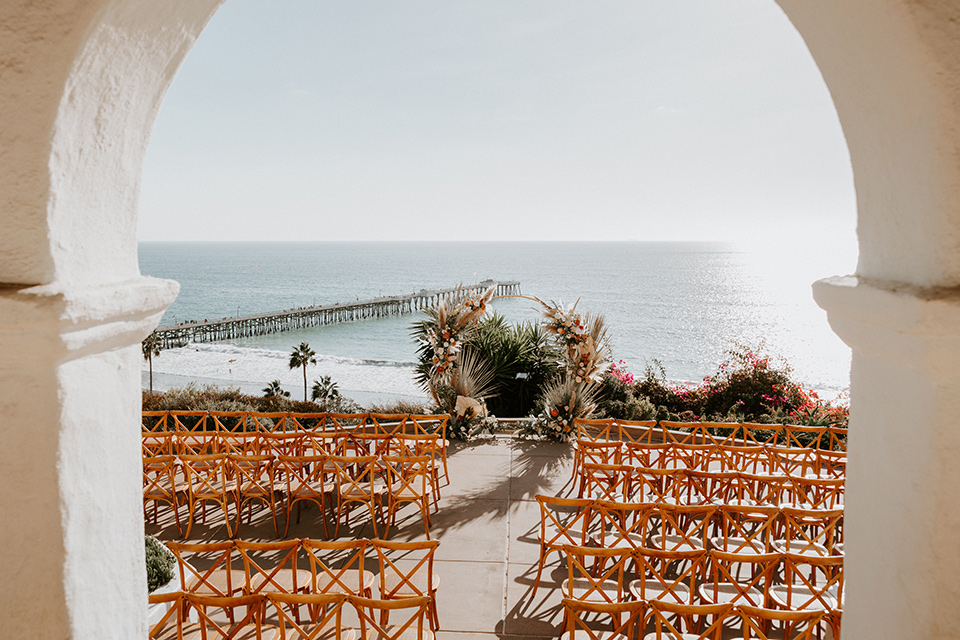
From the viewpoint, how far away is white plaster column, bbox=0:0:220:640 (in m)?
1.51

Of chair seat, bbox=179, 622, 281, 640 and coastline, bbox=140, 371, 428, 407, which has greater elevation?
chair seat, bbox=179, 622, 281, 640

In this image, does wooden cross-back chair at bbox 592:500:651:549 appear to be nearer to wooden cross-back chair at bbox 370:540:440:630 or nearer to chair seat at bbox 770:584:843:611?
chair seat at bbox 770:584:843:611

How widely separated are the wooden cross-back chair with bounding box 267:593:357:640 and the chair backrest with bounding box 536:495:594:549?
141cm

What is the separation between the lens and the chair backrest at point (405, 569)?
3.51 meters

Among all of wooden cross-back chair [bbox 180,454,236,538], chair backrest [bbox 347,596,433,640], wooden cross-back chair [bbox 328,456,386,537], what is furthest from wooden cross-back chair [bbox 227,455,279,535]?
chair backrest [bbox 347,596,433,640]

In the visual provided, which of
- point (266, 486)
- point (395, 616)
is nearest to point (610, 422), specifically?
point (395, 616)

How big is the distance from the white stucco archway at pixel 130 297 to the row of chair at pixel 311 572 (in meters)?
1.59

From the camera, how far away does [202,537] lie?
230 inches

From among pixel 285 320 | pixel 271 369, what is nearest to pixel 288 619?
pixel 271 369

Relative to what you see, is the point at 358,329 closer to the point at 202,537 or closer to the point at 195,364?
the point at 195,364

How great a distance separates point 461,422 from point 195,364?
1242 inches

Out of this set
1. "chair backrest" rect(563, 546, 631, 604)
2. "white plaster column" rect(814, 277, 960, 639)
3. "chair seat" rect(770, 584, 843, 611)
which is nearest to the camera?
"white plaster column" rect(814, 277, 960, 639)

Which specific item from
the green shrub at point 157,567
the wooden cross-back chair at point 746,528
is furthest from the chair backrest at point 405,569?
the wooden cross-back chair at point 746,528

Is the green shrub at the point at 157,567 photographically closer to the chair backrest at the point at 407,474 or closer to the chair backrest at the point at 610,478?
the chair backrest at the point at 407,474
